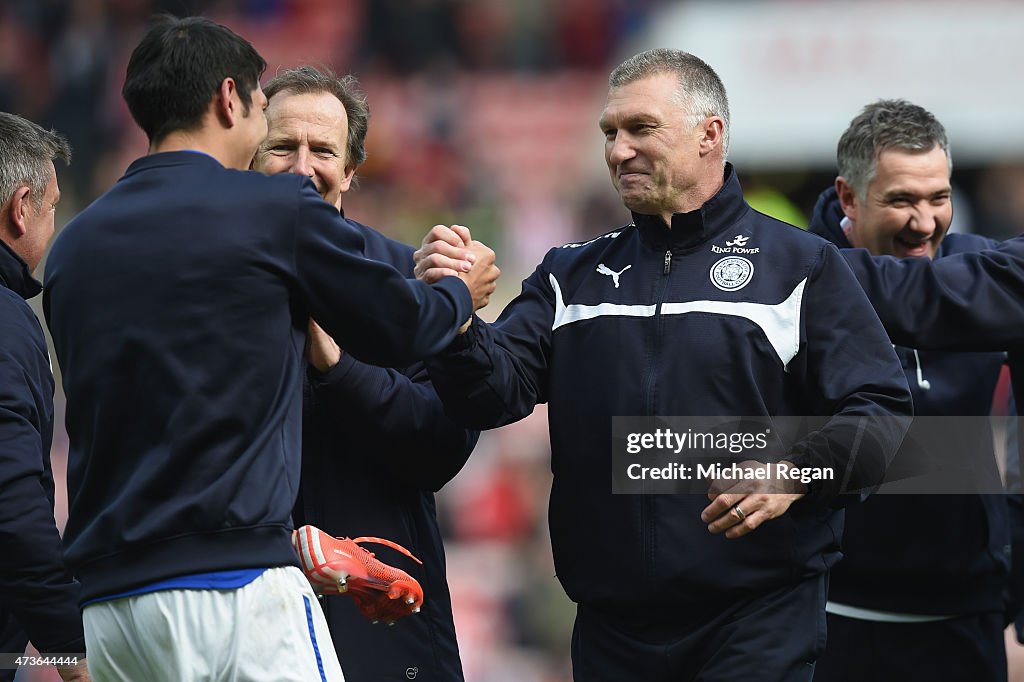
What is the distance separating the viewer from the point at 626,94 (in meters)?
3.90

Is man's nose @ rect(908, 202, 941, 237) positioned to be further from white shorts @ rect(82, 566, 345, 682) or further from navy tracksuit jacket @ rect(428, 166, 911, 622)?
white shorts @ rect(82, 566, 345, 682)

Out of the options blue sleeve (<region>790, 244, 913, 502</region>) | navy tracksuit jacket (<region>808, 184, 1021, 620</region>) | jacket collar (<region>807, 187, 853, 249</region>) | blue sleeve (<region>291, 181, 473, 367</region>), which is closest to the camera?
blue sleeve (<region>291, 181, 473, 367</region>)

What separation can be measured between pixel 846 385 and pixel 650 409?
48 cm

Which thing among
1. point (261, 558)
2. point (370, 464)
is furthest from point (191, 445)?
point (370, 464)

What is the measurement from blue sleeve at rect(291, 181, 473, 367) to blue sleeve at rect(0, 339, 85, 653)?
0.97 m

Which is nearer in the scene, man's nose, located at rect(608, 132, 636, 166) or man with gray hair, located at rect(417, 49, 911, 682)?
man with gray hair, located at rect(417, 49, 911, 682)

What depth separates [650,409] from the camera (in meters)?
3.66

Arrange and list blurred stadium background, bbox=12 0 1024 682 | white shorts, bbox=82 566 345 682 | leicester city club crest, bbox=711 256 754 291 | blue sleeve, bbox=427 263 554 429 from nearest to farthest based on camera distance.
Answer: white shorts, bbox=82 566 345 682, blue sleeve, bbox=427 263 554 429, leicester city club crest, bbox=711 256 754 291, blurred stadium background, bbox=12 0 1024 682

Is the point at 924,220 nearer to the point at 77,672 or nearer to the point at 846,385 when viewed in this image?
the point at 846,385

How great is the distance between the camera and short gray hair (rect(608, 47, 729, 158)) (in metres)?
3.91

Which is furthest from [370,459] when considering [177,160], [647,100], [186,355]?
[647,100]

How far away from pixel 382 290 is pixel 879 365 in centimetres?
131

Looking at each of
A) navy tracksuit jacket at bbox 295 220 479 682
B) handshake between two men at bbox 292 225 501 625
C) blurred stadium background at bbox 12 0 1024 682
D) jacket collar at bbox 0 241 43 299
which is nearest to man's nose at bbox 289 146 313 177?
navy tracksuit jacket at bbox 295 220 479 682

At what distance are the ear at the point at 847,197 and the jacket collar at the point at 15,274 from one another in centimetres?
247
